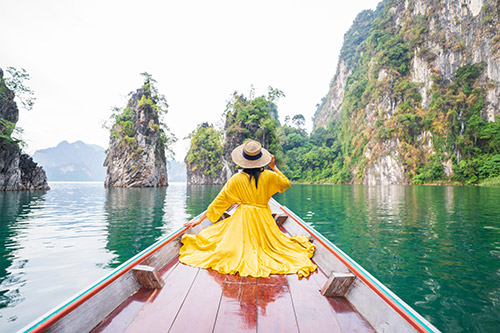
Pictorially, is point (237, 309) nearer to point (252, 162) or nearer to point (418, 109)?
point (252, 162)

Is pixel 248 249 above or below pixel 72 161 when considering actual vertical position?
below

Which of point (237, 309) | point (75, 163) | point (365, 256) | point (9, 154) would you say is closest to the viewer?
point (237, 309)

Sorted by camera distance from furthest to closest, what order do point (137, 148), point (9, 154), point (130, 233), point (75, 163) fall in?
point (75, 163)
point (137, 148)
point (9, 154)
point (130, 233)

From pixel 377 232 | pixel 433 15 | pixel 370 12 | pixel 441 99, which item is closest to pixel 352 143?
pixel 441 99

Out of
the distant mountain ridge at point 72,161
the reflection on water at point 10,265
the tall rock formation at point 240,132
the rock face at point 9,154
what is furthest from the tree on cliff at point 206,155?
the distant mountain ridge at point 72,161

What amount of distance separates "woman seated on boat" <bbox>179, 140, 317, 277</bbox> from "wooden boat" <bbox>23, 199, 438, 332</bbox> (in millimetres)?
215

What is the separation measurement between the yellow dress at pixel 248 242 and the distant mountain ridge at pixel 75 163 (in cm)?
13551

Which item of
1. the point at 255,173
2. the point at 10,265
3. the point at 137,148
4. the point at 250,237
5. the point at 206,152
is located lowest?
the point at 10,265

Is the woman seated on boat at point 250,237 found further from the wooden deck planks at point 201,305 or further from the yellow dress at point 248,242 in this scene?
the wooden deck planks at point 201,305

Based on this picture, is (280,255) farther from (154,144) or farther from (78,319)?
(154,144)

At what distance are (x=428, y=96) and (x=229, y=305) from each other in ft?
149

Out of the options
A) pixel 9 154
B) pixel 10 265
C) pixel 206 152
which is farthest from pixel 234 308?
pixel 206 152

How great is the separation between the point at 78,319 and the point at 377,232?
665 cm

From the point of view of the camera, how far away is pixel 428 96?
3706cm
